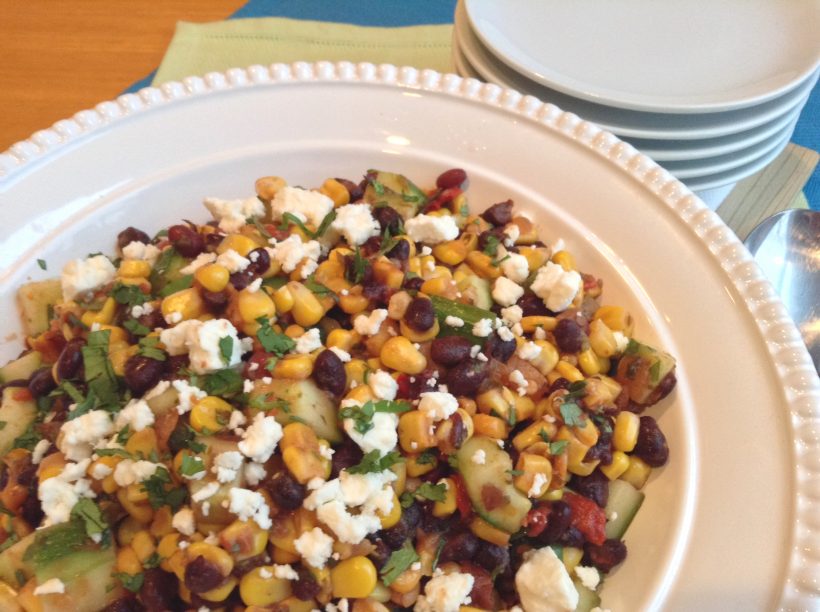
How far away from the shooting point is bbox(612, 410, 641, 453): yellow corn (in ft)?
6.57

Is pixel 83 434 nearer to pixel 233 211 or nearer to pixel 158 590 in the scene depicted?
pixel 158 590

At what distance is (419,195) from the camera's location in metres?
2.58

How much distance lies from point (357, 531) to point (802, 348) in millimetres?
1438

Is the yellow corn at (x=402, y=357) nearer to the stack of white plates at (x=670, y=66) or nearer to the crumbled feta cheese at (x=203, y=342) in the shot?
the crumbled feta cheese at (x=203, y=342)

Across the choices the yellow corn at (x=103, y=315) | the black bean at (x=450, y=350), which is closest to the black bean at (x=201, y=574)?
the black bean at (x=450, y=350)

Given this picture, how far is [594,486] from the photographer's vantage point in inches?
77.2

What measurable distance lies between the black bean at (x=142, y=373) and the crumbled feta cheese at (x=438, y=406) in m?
0.80

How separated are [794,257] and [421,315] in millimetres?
1968

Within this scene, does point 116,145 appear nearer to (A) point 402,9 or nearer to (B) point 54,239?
(B) point 54,239

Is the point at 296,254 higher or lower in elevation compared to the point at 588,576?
higher

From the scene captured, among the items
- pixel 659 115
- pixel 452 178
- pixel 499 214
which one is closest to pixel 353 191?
pixel 452 178

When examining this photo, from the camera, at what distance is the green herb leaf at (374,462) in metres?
1.72

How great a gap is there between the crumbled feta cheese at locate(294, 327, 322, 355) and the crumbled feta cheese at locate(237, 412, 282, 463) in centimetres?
27

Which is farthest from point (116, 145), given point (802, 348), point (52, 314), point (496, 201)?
point (802, 348)
